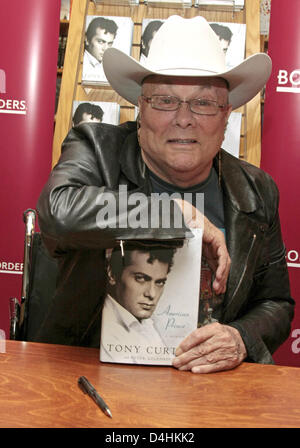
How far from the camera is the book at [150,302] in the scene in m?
1.36

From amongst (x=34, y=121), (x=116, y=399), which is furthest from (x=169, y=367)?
(x=34, y=121)

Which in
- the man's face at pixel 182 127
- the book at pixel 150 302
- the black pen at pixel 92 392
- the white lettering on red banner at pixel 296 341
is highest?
the man's face at pixel 182 127

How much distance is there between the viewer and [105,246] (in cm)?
146

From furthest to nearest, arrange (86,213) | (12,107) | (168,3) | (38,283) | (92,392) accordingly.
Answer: (12,107)
(168,3)
(38,283)
(86,213)
(92,392)

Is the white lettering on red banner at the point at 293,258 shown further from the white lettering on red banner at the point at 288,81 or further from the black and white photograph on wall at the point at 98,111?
the black and white photograph on wall at the point at 98,111

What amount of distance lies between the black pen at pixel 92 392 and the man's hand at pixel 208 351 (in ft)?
0.90

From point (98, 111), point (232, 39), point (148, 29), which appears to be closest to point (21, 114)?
point (98, 111)

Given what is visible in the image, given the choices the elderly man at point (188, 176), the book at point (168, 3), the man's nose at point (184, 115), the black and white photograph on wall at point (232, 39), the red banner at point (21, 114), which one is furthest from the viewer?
the red banner at point (21, 114)

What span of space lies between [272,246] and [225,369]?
73 cm

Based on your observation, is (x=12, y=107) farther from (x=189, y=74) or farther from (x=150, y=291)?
(x=150, y=291)

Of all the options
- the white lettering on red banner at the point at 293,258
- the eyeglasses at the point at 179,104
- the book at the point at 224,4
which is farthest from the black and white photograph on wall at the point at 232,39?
the eyeglasses at the point at 179,104

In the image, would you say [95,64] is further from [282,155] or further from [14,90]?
[282,155]

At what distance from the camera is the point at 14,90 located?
3467mm

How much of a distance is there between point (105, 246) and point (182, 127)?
62 cm
